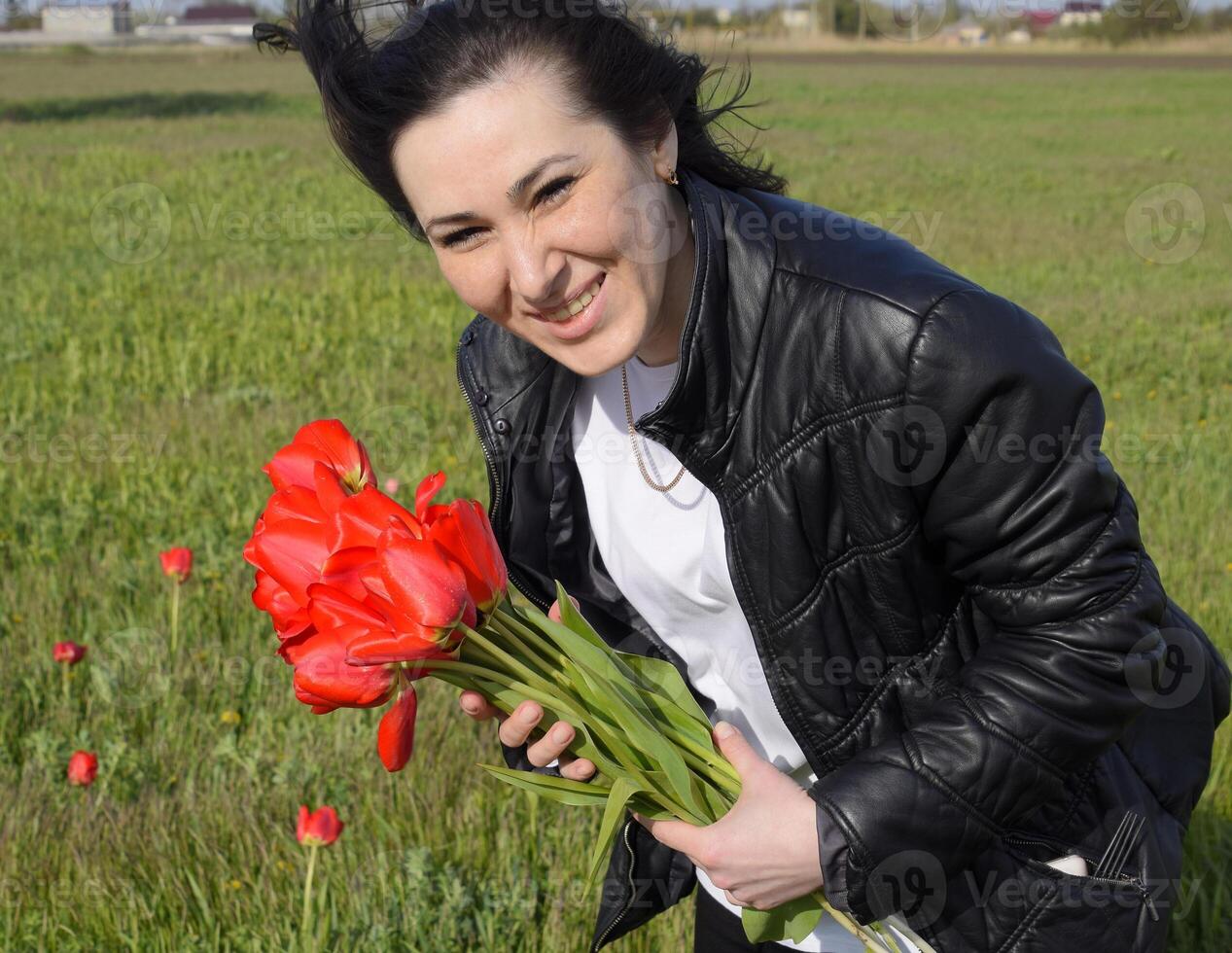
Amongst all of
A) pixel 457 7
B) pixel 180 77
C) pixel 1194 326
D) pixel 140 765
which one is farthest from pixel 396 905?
pixel 180 77

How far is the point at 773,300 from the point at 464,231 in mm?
368

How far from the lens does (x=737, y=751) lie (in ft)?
4.66

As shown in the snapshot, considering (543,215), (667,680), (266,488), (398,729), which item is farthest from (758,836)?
(266,488)

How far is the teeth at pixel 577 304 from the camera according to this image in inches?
60.8

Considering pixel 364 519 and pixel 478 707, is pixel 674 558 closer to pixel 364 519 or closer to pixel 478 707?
pixel 478 707

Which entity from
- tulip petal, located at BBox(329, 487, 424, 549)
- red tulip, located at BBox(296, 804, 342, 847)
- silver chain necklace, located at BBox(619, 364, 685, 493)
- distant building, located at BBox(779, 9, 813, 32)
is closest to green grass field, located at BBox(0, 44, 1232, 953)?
red tulip, located at BBox(296, 804, 342, 847)

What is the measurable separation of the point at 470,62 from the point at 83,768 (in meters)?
1.77

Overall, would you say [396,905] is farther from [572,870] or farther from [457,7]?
[457,7]

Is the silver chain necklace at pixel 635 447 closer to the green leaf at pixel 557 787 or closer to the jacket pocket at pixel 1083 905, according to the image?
the green leaf at pixel 557 787

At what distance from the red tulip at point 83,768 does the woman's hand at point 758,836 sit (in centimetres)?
162

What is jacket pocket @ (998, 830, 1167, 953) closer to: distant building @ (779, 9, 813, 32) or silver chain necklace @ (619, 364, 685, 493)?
silver chain necklace @ (619, 364, 685, 493)

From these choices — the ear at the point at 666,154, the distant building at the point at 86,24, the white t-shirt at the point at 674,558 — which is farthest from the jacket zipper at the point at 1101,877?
the distant building at the point at 86,24

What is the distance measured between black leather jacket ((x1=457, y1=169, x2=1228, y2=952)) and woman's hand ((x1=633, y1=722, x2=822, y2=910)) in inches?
1.1

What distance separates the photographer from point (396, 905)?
7.84 feet
